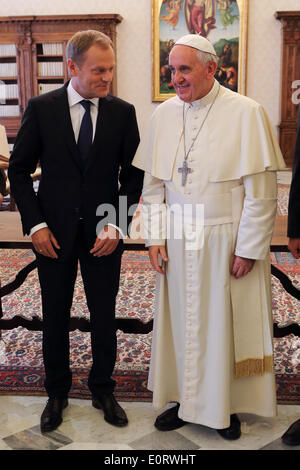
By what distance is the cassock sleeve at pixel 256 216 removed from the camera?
2582 millimetres

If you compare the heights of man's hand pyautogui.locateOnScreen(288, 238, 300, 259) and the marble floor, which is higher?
man's hand pyautogui.locateOnScreen(288, 238, 300, 259)

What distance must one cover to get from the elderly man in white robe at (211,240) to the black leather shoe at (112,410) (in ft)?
0.71

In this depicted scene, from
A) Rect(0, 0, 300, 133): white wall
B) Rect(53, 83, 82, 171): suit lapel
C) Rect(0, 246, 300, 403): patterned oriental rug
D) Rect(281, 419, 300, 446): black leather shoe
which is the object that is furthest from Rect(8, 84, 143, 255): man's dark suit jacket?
Rect(0, 0, 300, 133): white wall

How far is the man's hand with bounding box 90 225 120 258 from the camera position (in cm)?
280

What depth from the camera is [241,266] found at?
263cm

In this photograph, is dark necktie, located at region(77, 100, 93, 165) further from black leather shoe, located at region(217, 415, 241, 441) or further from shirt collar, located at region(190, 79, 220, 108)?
black leather shoe, located at region(217, 415, 241, 441)

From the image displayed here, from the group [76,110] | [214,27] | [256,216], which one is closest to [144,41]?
[214,27]

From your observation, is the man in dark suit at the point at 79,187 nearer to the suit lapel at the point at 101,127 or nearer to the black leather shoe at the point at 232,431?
the suit lapel at the point at 101,127

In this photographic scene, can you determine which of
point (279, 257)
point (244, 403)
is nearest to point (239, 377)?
point (244, 403)

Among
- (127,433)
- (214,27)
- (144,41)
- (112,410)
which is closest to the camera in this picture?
(127,433)

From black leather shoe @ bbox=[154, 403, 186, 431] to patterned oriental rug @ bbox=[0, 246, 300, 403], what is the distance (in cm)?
31

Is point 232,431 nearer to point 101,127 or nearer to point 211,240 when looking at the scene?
point 211,240

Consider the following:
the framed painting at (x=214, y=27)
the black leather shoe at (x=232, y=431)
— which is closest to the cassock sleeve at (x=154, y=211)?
the black leather shoe at (x=232, y=431)

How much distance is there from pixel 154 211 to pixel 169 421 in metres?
1.12
